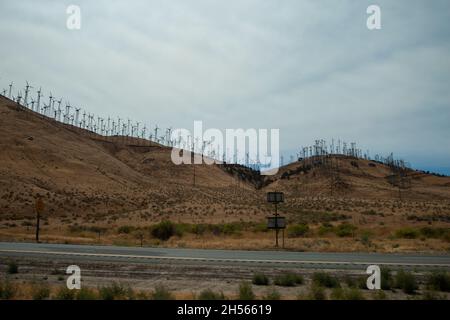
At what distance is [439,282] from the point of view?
13453 millimetres

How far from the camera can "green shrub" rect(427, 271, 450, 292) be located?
43.2ft

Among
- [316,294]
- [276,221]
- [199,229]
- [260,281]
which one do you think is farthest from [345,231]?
[316,294]

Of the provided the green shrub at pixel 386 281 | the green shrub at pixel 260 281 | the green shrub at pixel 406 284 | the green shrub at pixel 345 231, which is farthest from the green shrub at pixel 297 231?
the green shrub at pixel 406 284

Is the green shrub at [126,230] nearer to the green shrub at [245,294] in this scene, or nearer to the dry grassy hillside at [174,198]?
the dry grassy hillside at [174,198]

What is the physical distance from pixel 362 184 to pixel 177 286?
116 m

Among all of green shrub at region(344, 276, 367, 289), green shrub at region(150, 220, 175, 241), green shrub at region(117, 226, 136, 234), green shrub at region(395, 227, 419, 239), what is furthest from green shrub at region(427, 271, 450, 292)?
green shrub at region(117, 226, 136, 234)

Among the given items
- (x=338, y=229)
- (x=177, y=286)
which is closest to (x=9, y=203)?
(x=338, y=229)

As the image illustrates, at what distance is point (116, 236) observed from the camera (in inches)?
1511

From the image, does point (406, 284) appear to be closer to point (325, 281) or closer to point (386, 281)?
point (386, 281)

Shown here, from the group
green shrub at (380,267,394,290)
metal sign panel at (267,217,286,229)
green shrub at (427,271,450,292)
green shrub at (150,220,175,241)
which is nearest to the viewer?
green shrub at (427,271,450,292)

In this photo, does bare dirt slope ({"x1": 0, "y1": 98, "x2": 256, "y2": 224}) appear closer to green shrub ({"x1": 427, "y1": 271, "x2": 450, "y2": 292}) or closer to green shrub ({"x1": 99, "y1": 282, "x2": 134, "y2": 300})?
green shrub ({"x1": 427, "y1": 271, "x2": 450, "y2": 292})

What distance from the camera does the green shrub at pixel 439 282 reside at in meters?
13.2

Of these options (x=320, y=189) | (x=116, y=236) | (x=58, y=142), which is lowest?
(x=116, y=236)
